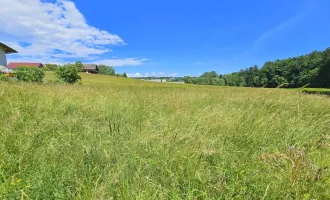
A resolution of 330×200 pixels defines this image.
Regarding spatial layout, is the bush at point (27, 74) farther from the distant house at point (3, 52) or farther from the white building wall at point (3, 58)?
the distant house at point (3, 52)

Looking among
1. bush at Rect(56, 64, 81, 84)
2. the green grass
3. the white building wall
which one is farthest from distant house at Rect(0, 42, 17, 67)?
the green grass

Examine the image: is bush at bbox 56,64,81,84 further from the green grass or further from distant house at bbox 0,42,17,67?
the green grass

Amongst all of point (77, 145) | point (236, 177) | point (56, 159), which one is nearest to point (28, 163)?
point (56, 159)

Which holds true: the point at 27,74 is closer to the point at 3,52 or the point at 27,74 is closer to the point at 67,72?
the point at 67,72

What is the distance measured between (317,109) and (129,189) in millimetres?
5039

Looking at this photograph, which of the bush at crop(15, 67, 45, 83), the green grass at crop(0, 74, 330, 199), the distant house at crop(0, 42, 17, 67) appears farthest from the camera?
the distant house at crop(0, 42, 17, 67)

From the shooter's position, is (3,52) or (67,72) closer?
(67,72)

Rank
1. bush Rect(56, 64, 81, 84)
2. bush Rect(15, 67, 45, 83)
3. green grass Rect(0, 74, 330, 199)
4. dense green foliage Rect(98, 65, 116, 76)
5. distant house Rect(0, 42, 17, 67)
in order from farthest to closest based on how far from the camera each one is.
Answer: dense green foliage Rect(98, 65, 116, 76) < bush Rect(56, 64, 81, 84) < distant house Rect(0, 42, 17, 67) < bush Rect(15, 67, 45, 83) < green grass Rect(0, 74, 330, 199)

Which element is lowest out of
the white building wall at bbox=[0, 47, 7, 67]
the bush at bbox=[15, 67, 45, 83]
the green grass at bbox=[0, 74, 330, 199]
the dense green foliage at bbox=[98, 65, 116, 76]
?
the green grass at bbox=[0, 74, 330, 199]

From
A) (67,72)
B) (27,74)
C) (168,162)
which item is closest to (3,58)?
(27,74)

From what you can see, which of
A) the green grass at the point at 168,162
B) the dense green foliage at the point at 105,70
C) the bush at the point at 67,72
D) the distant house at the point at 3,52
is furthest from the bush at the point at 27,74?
the dense green foliage at the point at 105,70

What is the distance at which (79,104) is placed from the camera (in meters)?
4.35

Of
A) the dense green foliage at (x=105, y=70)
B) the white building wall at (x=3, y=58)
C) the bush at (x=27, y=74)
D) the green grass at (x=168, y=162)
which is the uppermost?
the dense green foliage at (x=105, y=70)

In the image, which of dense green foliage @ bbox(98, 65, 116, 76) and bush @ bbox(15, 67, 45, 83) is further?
Result: dense green foliage @ bbox(98, 65, 116, 76)
